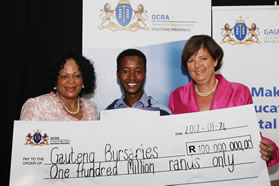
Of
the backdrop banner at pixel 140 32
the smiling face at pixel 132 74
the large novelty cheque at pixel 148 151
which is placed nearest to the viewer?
the large novelty cheque at pixel 148 151

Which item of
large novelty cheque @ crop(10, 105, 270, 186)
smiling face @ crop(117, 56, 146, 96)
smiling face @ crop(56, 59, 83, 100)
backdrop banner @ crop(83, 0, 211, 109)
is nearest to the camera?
large novelty cheque @ crop(10, 105, 270, 186)

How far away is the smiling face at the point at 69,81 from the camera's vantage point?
212 cm

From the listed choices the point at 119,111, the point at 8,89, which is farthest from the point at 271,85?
the point at 8,89

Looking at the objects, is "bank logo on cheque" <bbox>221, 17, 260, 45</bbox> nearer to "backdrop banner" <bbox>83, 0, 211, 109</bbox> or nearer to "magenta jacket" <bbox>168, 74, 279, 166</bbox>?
"backdrop banner" <bbox>83, 0, 211, 109</bbox>

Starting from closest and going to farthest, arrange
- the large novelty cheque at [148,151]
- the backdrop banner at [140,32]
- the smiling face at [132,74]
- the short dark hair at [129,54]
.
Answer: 1. the large novelty cheque at [148,151]
2. the smiling face at [132,74]
3. the short dark hair at [129,54]
4. the backdrop banner at [140,32]

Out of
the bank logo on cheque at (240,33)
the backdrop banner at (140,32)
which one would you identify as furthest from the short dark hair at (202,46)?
the bank logo on cheque at (240,33)

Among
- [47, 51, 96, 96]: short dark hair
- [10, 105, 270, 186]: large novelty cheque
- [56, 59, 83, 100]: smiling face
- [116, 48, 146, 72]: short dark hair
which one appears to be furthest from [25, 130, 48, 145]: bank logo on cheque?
[116, 48, 146, 72]: short dark hair

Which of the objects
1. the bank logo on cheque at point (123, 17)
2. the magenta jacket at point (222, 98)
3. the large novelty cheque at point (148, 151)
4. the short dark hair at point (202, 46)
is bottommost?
the large novelty cheque at point (148, 151)

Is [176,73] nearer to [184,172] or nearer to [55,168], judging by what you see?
[184,172]

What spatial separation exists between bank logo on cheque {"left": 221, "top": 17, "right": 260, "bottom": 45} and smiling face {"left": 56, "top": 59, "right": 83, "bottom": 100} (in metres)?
1.63

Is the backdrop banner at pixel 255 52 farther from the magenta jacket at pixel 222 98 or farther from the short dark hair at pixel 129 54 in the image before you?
the short dark hair at pixel 129 54

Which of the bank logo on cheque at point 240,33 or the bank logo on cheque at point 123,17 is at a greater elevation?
the bank logo on cheque at point 123,17

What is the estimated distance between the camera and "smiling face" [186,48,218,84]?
2.17 m

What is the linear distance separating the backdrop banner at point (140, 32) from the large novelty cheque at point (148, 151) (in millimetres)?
1204
